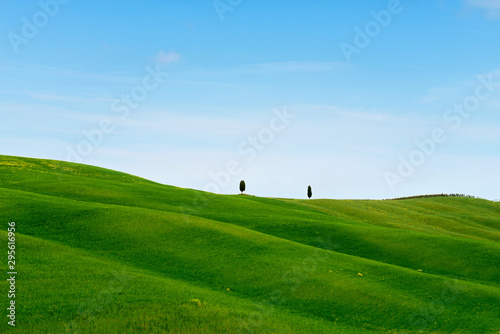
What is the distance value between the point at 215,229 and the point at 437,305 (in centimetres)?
2231

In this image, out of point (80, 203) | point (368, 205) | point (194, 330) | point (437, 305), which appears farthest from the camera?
point (368, 205)

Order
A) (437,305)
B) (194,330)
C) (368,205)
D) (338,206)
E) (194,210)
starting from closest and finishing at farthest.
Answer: (194,330), (437,305), (194,210), (338,206), (368,205)

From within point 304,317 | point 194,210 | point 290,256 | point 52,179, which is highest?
point 52,179

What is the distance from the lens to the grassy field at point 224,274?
80.5 ft

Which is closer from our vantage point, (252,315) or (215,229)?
(252,315)

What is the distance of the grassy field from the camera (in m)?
24.5

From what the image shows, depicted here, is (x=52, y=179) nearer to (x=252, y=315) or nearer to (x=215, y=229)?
(x=215, y=229)

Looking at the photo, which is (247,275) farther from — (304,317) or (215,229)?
(215,229)

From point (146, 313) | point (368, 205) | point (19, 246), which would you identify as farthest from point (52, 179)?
point (368, 205)

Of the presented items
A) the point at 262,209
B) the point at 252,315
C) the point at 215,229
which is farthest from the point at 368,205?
the point at 252,315

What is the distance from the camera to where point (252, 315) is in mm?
26094

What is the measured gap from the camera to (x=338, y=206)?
3684 inches

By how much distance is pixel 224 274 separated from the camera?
115ft

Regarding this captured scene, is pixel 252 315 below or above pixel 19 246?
below
